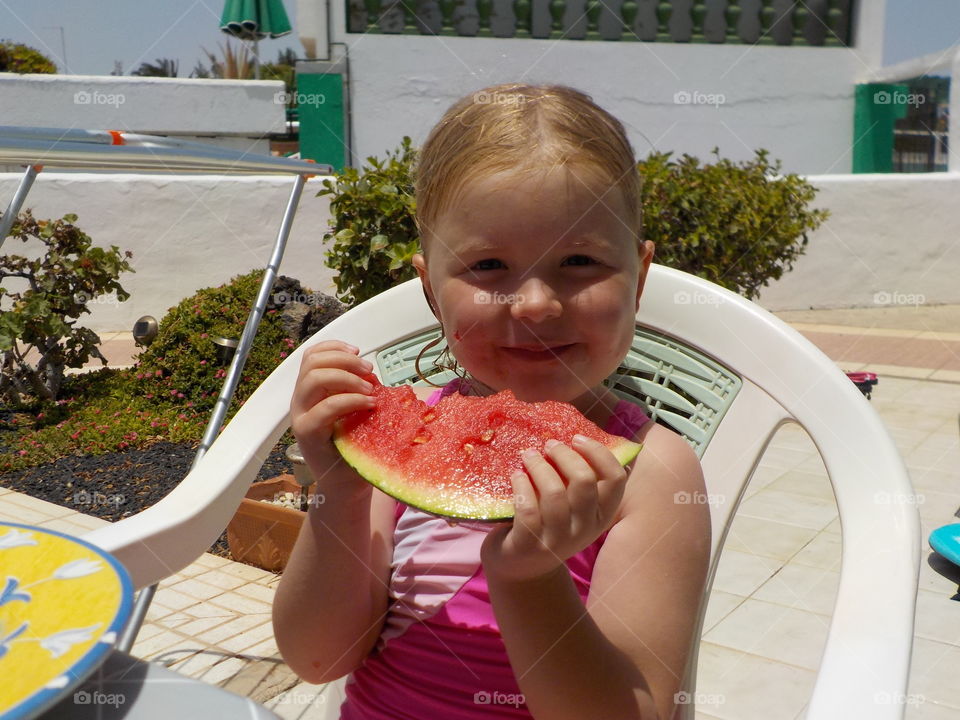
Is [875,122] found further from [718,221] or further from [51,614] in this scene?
[51,614]

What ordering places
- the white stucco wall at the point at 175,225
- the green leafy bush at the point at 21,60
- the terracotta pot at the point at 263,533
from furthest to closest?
the green leafy bush at the point at 21,60 → the white stucco wall at the point at 175,225 → the terracotta pot at the point at 263,533

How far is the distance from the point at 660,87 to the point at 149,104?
7.08 metres

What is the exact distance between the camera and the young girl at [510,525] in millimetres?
1371

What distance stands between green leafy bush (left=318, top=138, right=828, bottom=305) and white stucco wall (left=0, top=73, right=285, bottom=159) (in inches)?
256

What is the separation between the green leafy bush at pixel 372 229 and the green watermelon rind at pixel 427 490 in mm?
3128

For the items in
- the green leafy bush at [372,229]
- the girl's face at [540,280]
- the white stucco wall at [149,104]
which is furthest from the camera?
the white stucco wall at [149,104]

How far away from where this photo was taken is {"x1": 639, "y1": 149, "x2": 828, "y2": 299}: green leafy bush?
6.17 metres

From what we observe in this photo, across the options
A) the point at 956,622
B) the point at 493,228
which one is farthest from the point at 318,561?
the point at 956,622

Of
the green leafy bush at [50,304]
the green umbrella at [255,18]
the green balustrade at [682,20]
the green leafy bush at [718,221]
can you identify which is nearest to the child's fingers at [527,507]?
the green leafy bush at [718,221]

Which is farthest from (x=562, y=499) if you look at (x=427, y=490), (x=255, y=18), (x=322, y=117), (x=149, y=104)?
(x=255, y=18)

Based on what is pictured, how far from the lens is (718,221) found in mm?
6398

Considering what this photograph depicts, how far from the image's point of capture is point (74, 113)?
1195 centimetres

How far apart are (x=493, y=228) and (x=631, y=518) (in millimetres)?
567

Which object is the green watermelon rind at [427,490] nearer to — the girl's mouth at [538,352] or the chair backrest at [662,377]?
the girl's mouth at [538,352]
